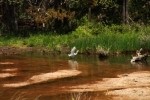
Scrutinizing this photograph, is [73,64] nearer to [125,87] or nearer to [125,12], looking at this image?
[125,87]

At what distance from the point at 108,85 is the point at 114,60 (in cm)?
871

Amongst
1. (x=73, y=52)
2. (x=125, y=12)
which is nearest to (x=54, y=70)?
(x=73, y=52)

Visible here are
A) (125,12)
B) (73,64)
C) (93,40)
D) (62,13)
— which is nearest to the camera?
(73,64)

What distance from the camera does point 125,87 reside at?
16.7m

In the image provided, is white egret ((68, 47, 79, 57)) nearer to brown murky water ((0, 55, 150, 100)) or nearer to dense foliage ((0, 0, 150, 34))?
brown murky water ((0, 55, 150, 100))

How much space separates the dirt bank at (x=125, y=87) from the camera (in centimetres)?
1484

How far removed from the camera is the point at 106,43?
28453 mm

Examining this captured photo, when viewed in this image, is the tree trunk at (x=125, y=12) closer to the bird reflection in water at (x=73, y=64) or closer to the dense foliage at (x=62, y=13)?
the dense foliage at (x=62, y=13)

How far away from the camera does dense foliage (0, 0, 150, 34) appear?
125ft

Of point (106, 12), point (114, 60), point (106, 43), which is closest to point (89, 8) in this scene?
point (106, 12)

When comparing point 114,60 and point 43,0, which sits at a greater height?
point 43,0

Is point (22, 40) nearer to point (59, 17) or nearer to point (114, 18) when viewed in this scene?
point (59, 17)

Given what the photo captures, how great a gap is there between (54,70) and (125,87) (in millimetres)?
5805

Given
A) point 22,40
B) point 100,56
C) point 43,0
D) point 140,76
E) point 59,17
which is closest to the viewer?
point 140,76
